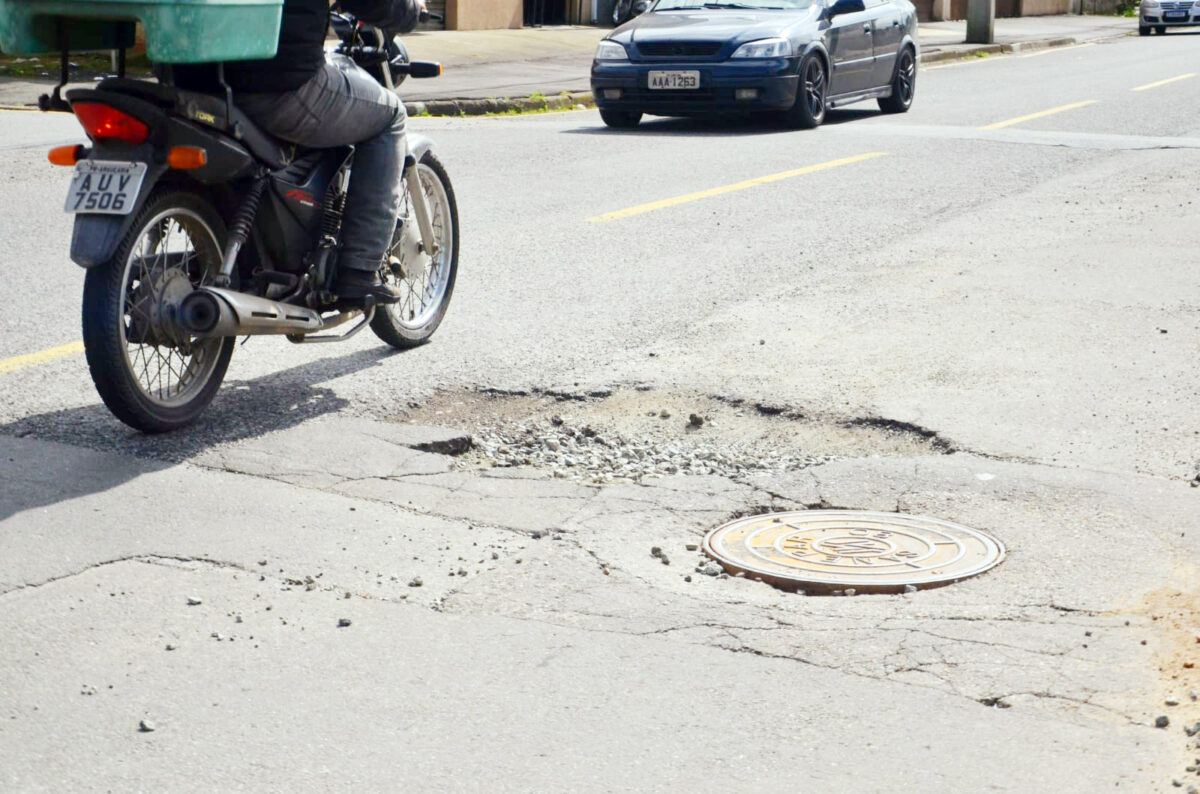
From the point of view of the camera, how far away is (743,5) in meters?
15.1

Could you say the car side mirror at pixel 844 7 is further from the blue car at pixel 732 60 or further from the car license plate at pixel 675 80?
the car license plate at pixel 675 80

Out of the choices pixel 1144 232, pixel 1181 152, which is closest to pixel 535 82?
pixel 1181 152

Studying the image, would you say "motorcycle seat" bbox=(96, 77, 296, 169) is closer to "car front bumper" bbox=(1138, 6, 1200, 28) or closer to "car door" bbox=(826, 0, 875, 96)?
"car door" bbox=(826, 0, 875, 96)

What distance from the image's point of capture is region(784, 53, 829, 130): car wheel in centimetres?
1433

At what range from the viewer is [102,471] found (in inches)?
184

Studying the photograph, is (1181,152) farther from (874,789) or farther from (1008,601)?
(874,789)

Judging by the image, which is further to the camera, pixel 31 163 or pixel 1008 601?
pixel 31 163

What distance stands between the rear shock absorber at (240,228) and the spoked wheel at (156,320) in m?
0.06

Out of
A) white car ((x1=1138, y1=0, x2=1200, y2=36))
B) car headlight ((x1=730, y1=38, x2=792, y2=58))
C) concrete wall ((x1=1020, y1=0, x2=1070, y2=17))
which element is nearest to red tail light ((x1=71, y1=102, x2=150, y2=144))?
car headlight ((x1=730, y1=38, x2=792, y2=58))

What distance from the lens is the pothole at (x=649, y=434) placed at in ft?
16.2

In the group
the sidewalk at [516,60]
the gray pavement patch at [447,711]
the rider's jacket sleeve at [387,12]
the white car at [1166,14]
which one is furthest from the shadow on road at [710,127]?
the white car at [1166,14]

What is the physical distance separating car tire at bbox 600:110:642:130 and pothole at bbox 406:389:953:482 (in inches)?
366

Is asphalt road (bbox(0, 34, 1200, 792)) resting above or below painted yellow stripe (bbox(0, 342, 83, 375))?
below

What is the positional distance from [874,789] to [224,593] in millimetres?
1651
